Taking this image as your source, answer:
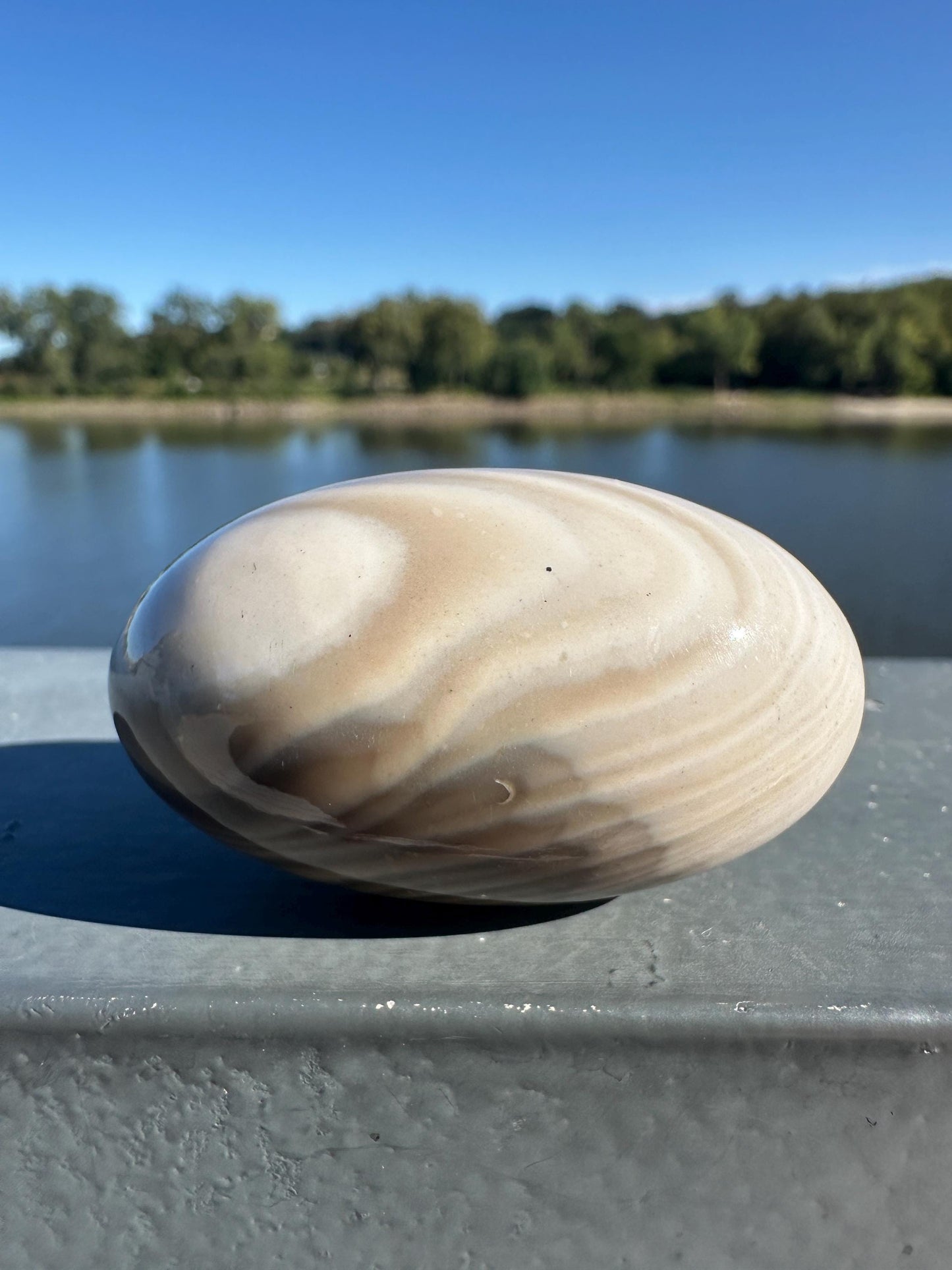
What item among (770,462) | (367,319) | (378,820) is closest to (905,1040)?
(378,820)

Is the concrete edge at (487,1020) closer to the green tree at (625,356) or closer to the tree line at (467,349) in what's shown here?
the tree line at (467,349)

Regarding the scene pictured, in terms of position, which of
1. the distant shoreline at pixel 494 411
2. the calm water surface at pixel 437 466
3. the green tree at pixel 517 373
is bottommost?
the calm water surface at pixel 437 466

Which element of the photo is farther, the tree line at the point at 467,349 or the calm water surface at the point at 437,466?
the tree line at the point at 467,349

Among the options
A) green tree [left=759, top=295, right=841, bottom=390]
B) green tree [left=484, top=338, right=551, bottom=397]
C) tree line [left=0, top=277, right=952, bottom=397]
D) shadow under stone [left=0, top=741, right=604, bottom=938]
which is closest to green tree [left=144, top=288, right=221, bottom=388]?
tree line [left=0, top=277, right=952, bottom=397]

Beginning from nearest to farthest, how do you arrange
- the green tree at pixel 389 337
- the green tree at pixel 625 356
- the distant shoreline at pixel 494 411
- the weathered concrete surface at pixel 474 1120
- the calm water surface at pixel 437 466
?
1. the weathered concrete surface at pixel 474 1120
2. the calm water surface at pixel 437 466
3. the distant shoreline at pixel 494 411
4. the green tree at pixel 389 337
5. the green tree at pixel 625 356

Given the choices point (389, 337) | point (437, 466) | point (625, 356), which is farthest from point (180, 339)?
point (437, 466)

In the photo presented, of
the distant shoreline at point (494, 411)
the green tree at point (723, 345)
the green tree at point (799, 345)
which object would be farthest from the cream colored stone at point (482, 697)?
the green tree at point (723, 345)

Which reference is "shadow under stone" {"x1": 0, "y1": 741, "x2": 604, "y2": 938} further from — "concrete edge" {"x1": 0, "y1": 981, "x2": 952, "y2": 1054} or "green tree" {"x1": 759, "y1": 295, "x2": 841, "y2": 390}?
"green tree" {"x1": 759, "y1": 295, "x2": 841, "y2": 390}
